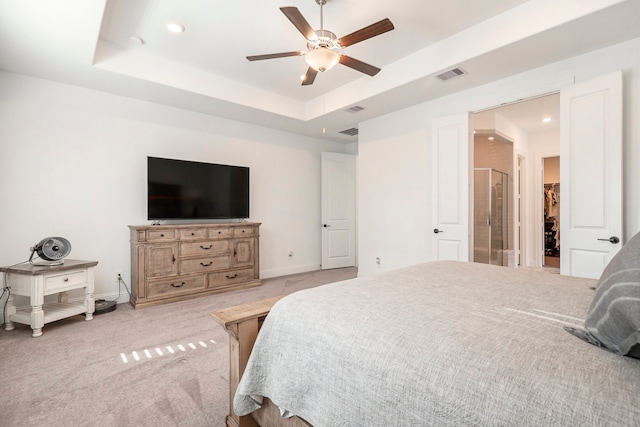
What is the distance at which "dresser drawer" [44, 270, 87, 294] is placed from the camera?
9.02ft

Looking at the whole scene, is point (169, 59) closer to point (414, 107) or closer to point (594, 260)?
point (414, 107)

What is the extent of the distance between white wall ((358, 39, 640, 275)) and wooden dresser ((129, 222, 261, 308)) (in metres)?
1.80

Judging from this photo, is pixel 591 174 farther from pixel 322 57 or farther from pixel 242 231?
pixel 242 231

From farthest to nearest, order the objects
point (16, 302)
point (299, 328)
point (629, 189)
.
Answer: point (16, 302), point (629, 189), point (299, 328)

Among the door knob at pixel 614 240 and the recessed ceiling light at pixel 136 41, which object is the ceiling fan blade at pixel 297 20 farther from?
the door knob at pixel 614 240

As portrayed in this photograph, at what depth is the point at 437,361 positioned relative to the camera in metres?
0.78

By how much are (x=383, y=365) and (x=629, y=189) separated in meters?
3.01

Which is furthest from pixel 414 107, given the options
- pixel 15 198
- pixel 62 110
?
pixel 15 198

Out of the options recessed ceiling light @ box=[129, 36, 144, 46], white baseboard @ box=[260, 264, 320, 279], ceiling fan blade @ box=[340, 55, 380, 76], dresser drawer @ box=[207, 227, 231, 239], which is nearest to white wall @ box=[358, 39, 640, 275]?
white baseboard @ box=[260, 264, 320, 279]

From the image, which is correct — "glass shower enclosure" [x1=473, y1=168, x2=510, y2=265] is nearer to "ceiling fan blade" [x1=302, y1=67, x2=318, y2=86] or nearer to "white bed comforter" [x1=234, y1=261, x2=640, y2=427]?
"ceiling fan blade" [x1=302, y1=67, x2=318, y2=86]

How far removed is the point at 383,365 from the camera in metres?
0.84

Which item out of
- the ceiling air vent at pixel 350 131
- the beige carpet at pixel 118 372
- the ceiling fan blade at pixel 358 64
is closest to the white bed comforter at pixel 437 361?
the beige carpet at pixel 118 372

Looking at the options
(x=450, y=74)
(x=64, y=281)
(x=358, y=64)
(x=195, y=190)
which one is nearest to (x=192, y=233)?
(x=195, y=190)

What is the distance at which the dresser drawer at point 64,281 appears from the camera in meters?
2.75
